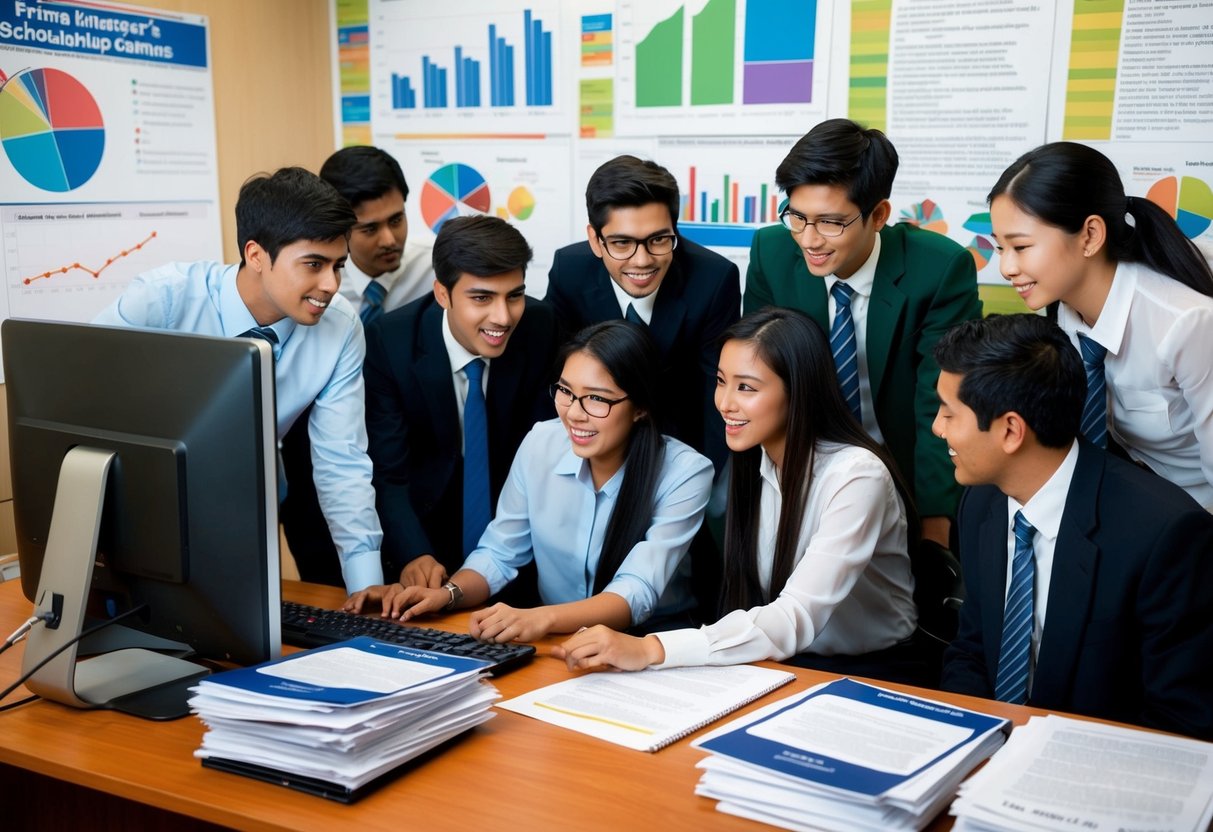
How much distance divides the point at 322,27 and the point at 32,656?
304 centimetres

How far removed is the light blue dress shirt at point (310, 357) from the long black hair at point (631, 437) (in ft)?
1.51

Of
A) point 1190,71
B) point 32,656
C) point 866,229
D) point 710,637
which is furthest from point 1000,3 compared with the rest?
point 32,656

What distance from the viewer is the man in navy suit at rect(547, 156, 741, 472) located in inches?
96.8

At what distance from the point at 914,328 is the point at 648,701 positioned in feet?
4.08

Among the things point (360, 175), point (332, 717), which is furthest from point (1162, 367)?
point (360, 175)

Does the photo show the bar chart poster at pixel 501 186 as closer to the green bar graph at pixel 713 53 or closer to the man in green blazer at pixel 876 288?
the green bar graph at pixel 713 53

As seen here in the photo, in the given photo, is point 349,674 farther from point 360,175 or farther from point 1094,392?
point 360,175

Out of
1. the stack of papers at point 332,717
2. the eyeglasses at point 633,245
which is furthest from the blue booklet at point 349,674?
the eyeglasses at point 633,245

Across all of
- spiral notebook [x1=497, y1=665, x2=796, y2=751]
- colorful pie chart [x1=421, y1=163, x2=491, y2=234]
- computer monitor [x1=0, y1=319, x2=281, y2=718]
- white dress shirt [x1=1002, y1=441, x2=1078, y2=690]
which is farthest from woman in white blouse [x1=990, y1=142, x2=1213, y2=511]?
colorful pie chart [x1=421, y1=163, x2=491, y2=234]

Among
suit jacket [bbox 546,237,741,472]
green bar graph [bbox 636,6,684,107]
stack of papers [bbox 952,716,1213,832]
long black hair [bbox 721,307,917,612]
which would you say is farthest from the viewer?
green bar graph [bbox 636,6,684,107]

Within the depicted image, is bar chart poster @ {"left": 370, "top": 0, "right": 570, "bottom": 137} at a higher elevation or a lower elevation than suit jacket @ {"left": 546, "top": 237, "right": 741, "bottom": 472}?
higher

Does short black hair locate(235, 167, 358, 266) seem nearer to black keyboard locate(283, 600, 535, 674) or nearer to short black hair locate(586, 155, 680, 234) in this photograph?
short black hair locate(586, 155, 680, 234)

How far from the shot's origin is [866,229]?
92.3 inches

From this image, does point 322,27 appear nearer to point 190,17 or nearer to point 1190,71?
point 190,17
